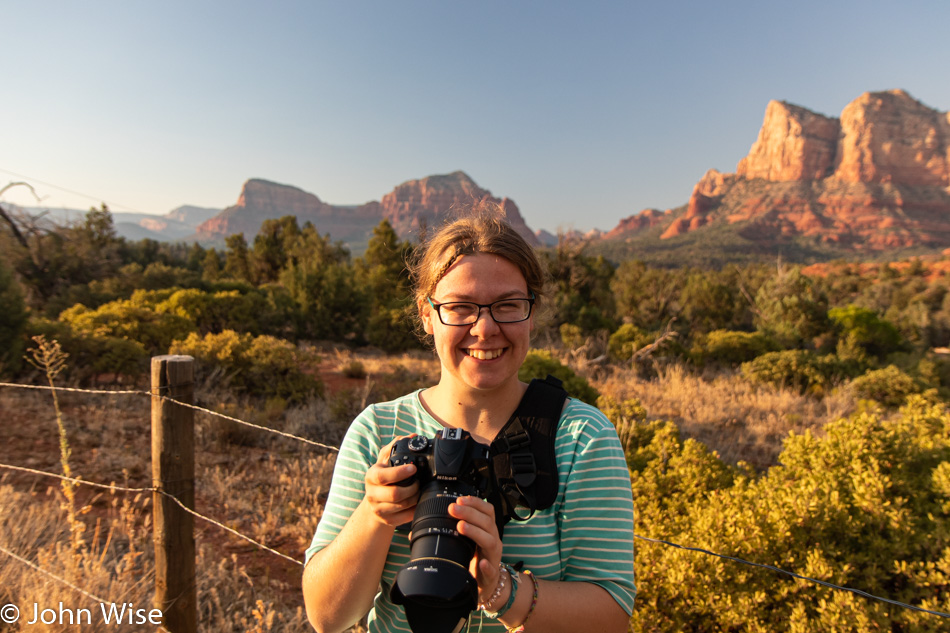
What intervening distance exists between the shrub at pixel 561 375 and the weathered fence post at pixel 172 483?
371 centimetres

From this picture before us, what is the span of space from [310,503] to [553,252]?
522 inches

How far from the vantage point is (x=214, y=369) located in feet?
23.6

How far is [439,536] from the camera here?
881mm

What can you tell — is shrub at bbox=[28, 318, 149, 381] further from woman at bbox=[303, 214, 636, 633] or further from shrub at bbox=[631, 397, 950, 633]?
shrub at bbox=[631, 397, 950, 633]

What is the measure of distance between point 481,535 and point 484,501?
6 cm

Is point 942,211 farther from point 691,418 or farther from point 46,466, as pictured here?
point 46,466

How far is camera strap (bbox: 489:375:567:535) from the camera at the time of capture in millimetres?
1062

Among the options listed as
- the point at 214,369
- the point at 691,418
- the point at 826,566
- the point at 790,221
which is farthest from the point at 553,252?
the point at 790,221

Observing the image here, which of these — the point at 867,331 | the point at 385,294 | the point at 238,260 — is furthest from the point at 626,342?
the point at 238,260

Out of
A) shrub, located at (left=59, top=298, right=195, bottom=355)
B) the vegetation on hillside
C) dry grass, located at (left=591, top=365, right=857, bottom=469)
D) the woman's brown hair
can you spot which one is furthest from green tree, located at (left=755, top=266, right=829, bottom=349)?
shrub, located at (left=59, top=298, right=195, bottom=355)

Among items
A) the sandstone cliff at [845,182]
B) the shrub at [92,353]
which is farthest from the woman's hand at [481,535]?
the sandstone cliff at [845,182]

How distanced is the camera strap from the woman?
43 millimetres

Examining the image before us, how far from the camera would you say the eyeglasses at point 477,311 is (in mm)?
1275

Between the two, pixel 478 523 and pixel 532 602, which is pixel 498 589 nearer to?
pixel 532 602
